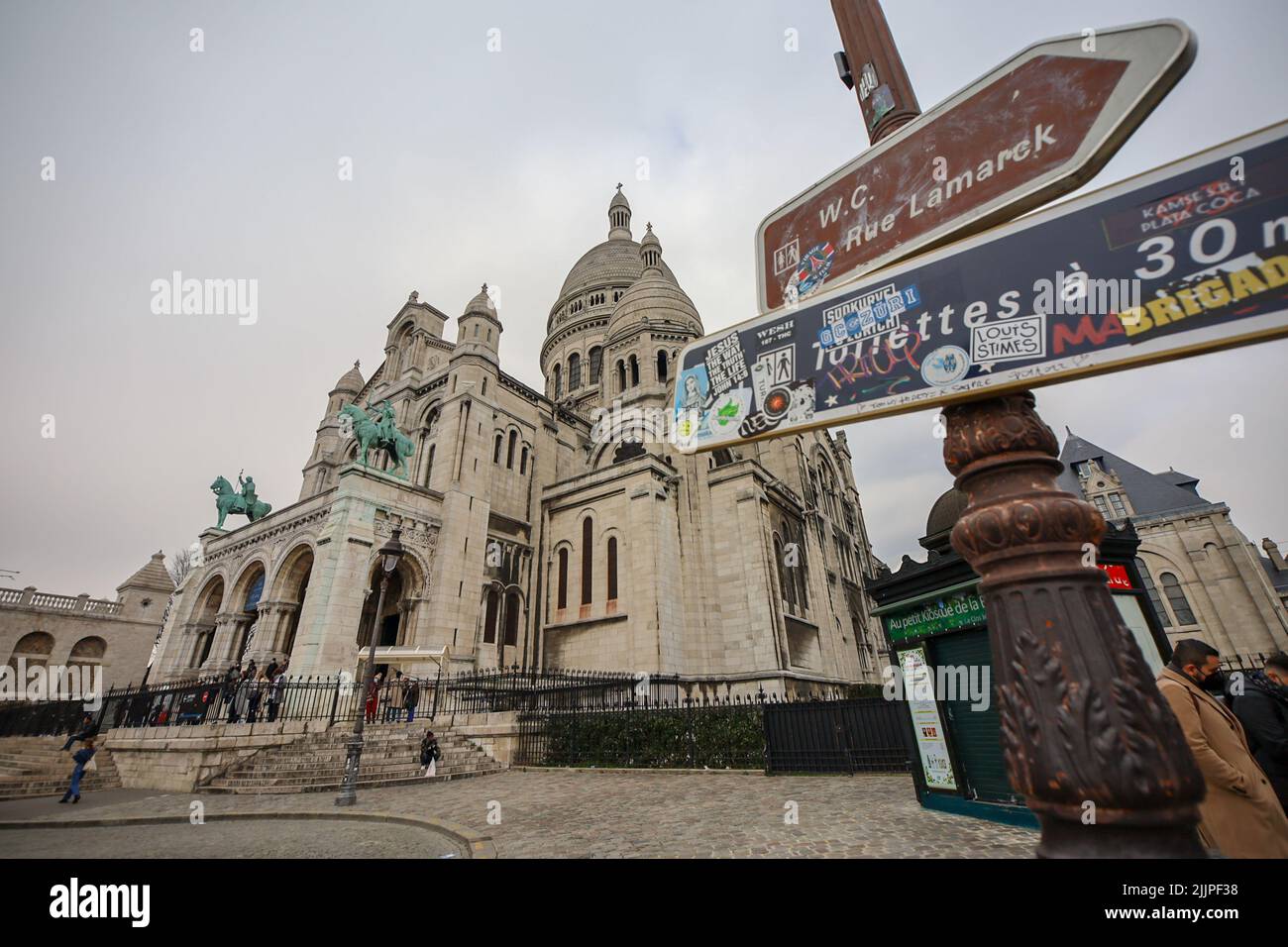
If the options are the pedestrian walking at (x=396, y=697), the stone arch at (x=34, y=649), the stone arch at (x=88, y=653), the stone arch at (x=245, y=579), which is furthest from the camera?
the stone arch at (x=88, y=653)

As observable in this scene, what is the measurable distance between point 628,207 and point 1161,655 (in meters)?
49.7

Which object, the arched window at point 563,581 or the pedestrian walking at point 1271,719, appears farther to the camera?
the arched window at point 563,581

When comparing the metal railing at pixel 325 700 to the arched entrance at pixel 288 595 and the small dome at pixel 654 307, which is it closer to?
the arched entrance at pixel 288 595

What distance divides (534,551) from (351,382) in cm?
1934

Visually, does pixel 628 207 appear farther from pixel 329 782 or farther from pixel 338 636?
pixel 329 782

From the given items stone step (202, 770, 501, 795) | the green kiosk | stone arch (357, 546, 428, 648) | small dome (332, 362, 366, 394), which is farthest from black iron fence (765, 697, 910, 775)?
small dome (332, 362, 366, 394)

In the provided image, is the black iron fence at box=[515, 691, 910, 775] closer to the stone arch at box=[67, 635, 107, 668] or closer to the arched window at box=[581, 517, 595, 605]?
the arched window at box=[581, 517, 595, 605]

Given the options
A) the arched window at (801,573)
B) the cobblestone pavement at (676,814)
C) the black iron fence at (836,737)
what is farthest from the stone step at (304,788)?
the arched window at (801,573)

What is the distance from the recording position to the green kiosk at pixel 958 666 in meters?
6.27

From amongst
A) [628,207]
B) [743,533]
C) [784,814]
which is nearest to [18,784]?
[784,814]

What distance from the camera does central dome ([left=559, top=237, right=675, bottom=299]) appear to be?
40156mm

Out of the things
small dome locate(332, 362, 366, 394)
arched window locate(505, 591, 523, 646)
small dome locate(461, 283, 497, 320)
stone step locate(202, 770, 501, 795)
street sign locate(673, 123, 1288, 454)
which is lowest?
stone step locate(202, 770, 501, 795)

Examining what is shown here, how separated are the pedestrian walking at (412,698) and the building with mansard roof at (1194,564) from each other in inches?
1129

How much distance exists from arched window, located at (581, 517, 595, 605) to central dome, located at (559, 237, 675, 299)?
23.3 m
